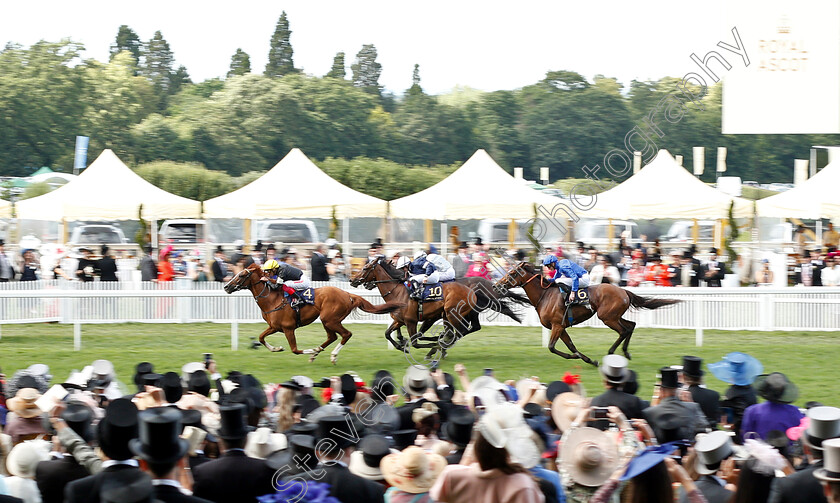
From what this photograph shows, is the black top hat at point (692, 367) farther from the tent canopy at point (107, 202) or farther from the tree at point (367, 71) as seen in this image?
the tree at point (367, 71)

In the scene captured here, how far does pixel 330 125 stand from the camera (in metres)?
62.1

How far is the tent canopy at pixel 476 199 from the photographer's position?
813 inches

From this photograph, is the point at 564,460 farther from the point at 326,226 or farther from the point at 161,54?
the point at 161,54

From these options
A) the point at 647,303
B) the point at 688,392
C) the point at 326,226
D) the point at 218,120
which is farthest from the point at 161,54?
the point at 688,392

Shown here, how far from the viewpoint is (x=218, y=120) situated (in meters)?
59.3

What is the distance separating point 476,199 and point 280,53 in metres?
60.6

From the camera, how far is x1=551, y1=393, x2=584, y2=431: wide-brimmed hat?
16.4 ft

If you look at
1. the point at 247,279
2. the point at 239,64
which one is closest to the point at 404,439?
the point at 247,279

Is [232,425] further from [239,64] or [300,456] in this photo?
[239,64]

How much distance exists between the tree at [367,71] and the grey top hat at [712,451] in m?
84.0

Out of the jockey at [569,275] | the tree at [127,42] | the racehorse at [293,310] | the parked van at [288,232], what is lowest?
the racehorse at [293,310]

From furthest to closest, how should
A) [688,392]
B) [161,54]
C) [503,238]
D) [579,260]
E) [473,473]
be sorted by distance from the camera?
[161,54], [503,238], [579,260], [688,392], [473,473]

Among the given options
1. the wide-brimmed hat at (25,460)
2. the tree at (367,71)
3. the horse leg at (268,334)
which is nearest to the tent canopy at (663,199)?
the horse leg at (268,334)

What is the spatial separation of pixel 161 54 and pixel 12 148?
43.1 metres
